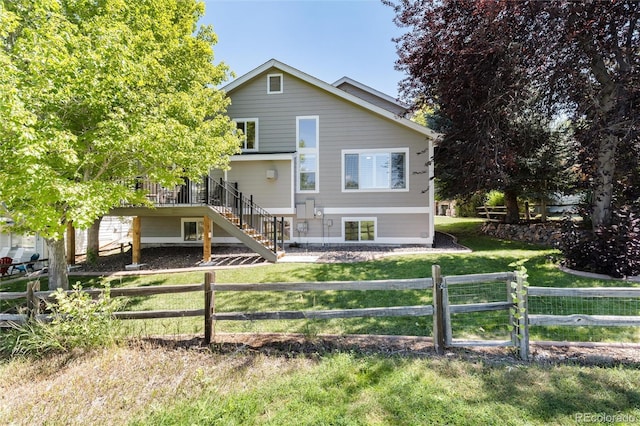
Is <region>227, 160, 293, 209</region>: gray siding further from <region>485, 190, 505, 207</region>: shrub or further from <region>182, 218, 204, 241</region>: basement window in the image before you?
<region>485, 190, 505, 207</region>: shrub

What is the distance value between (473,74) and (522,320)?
724 centimetres

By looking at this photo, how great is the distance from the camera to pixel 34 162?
14.7ft

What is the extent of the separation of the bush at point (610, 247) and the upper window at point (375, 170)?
5.84m

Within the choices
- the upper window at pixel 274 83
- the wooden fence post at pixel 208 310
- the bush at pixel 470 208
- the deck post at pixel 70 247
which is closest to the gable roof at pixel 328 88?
the upper window at pixel 274 83

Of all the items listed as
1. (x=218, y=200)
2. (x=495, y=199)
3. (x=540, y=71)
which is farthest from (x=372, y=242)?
(x=495, y=199)

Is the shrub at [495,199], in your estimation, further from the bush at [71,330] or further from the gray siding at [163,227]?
the bush at [71,330]

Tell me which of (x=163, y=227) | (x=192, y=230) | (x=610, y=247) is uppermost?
(x=163, y=227)

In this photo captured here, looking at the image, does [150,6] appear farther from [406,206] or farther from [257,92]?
[406,206]

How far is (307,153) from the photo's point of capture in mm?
12891

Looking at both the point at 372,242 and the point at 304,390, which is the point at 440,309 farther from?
the point at 372,242

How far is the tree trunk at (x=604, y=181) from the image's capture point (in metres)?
7.67

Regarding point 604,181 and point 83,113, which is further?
point 604,181

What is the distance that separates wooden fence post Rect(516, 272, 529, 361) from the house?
28.4 ft

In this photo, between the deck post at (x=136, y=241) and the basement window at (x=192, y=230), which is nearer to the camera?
the deck post at (x=136, y=241)
